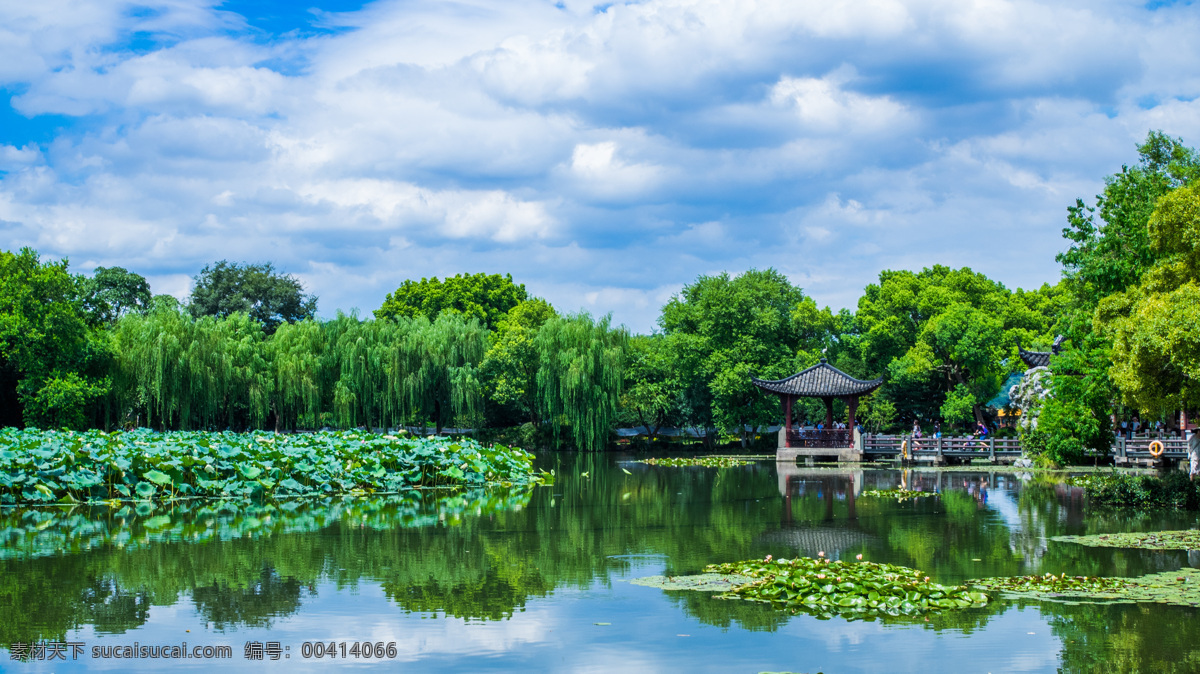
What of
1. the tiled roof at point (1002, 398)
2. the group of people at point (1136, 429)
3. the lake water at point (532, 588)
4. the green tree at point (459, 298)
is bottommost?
the lake water at point (532, 588)

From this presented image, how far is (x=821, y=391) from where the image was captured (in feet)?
88.2

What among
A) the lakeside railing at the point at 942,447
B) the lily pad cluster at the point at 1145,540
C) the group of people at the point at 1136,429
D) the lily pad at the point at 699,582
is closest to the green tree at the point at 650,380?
Result: the lakeside railing at the point at 942,447

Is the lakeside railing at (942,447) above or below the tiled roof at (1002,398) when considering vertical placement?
below

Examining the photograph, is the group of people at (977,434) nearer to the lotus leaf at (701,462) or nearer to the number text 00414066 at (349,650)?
the lotus leaf at (701,462)

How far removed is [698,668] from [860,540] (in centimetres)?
540

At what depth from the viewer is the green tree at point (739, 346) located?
31047 millimetres

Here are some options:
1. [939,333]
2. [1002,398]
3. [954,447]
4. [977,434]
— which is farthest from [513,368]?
[1002,398]

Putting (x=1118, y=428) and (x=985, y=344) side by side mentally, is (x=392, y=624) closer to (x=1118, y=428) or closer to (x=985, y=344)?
(x=1118, y=428)

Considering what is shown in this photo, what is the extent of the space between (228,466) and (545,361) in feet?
57.0

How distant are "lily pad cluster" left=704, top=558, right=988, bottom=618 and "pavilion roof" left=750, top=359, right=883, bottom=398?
65.1 feet

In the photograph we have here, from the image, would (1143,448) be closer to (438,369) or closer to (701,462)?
(701,462)

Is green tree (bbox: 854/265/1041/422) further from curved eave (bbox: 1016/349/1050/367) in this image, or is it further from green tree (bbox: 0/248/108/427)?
green tree (bbox: 0/248/108/427)

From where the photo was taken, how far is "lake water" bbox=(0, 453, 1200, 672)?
5.56 metres

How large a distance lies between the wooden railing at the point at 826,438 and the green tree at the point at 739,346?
3.20m
